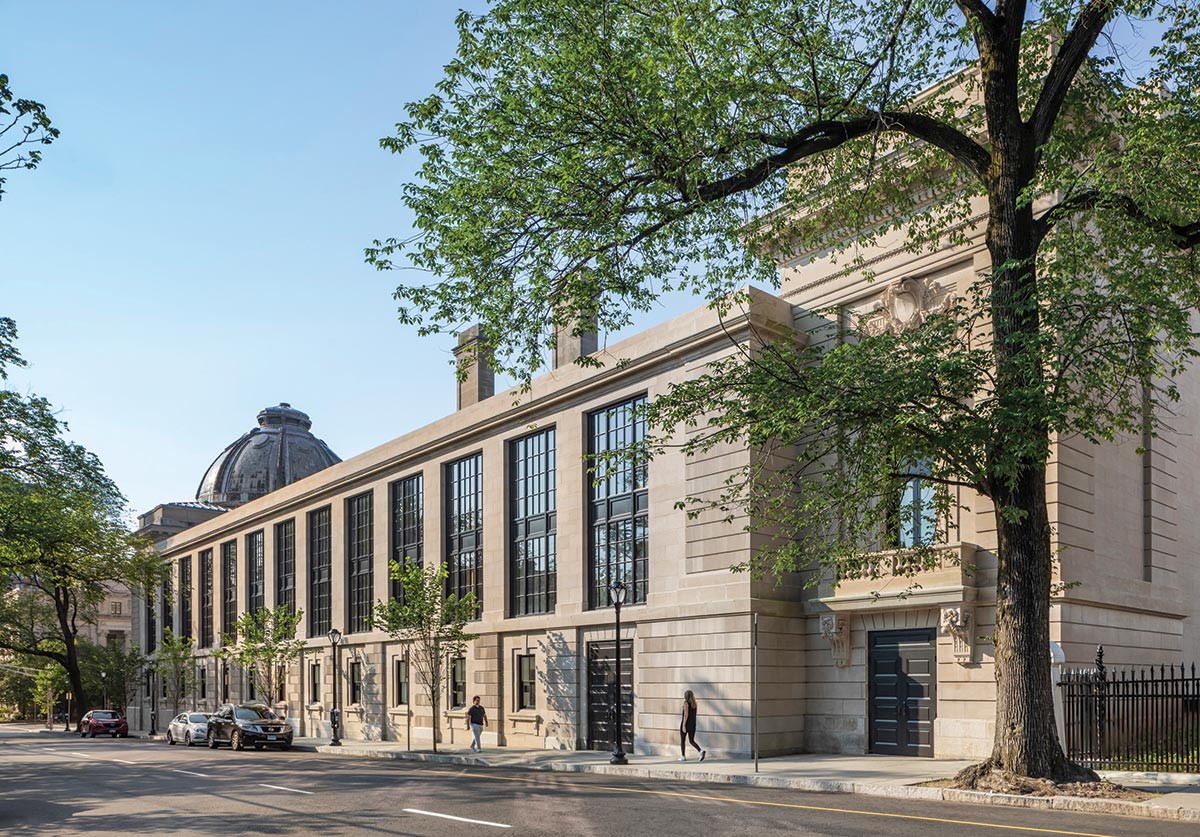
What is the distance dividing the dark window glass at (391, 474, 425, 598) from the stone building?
0.15 metres

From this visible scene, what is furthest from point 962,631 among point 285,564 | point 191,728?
point 285,564

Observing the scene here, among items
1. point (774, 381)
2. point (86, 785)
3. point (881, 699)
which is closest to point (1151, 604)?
point (881, 699)

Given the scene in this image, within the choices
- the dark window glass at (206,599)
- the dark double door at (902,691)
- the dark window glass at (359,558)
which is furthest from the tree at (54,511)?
the dark double door at (902,691)

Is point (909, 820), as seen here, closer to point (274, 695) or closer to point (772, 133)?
point (772, 133)

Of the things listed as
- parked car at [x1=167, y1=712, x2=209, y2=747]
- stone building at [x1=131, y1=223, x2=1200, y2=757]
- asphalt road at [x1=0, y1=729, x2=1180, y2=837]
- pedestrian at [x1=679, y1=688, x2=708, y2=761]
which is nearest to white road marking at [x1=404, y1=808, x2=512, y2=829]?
asphalt road at [x1=0, y1=729, x2=1180, y2=837]

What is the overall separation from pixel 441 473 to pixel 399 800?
79.0 feet

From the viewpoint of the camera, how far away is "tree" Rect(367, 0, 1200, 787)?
16.1 m

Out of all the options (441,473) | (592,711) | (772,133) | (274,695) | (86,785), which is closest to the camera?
(772,133)

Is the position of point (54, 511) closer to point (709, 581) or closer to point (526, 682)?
point (526, 682)

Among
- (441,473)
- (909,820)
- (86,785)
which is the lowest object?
(86,785)

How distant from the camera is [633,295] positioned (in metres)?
19.6

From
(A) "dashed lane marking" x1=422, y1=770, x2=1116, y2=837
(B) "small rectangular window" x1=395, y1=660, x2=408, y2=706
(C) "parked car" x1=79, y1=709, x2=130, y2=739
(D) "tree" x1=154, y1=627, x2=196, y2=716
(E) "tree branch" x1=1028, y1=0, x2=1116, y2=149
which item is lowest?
(C) "parked car" x1=79, y1=709, x2=130, y2=739

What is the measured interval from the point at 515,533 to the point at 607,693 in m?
7.18

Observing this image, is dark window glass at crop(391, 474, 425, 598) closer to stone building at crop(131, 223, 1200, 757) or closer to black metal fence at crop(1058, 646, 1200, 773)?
stone building at crop(131, 223, 1200, 757)
